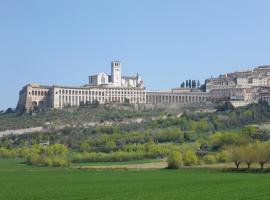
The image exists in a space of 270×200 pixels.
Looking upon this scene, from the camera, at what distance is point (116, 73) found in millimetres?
190875

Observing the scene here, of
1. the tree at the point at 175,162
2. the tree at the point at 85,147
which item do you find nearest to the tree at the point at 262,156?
the tree at the point at 175,162

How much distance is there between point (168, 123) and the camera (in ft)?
444

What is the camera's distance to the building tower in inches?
7441

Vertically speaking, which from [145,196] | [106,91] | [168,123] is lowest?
[145,196]

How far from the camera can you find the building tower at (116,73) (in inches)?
7441

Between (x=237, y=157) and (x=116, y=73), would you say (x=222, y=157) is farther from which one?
(x=116, y=73)

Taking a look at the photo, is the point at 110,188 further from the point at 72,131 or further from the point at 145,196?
the point at 72,131

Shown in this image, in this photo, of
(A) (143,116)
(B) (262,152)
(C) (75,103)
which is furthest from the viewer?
(C) (75,103)

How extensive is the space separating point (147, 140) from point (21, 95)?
6713 cm

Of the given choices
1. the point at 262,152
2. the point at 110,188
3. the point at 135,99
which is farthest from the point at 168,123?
the point at 110,188

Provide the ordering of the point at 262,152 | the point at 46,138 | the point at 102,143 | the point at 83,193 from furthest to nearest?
the point at 46,138
the point at 102,143
the point at 262,152
the point at 83,193

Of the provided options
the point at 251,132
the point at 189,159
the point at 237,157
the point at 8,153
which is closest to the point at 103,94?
the point at 8,153

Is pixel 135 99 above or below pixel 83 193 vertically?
above

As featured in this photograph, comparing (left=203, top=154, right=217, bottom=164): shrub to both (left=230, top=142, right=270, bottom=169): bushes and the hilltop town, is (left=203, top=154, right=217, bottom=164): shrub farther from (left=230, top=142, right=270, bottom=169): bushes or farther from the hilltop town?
the hilltop town
